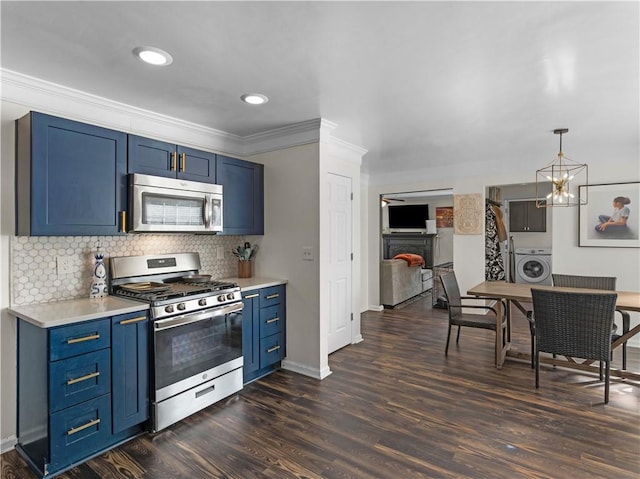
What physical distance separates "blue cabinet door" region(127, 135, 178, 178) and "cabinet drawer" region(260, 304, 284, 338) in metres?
1.47

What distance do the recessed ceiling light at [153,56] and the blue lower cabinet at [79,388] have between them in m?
1.58

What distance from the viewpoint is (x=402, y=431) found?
8.05ft

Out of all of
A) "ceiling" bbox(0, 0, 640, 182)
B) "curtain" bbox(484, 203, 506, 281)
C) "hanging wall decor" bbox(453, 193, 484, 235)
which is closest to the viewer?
"ceiling" bbox(0, 0, 640, 182)

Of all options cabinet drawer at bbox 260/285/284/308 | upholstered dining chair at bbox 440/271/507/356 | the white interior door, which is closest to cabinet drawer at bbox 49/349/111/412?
cabinet drawer at bbox 260/285/284/308

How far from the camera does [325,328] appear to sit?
3477 mm

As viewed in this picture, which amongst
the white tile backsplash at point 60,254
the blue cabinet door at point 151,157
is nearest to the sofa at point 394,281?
the white tile backsplash at point 60,254

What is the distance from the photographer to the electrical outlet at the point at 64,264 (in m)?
2.53

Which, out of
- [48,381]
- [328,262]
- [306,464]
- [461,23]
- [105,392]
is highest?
[461,23]

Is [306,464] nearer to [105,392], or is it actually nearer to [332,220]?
[105,392]

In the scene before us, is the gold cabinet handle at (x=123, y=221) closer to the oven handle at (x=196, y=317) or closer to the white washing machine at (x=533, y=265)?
the oven handle at (x=196, y=317)

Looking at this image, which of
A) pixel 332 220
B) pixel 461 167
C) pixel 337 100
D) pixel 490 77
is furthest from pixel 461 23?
pixel 461 167

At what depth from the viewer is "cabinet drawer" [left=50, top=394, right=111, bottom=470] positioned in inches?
79.5

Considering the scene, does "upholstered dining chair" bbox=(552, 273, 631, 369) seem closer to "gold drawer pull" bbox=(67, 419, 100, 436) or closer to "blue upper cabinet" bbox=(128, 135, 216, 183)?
"blue upper cabinet" bbox=(128, 135, 216, 183)

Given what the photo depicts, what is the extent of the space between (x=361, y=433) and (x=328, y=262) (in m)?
1.81
